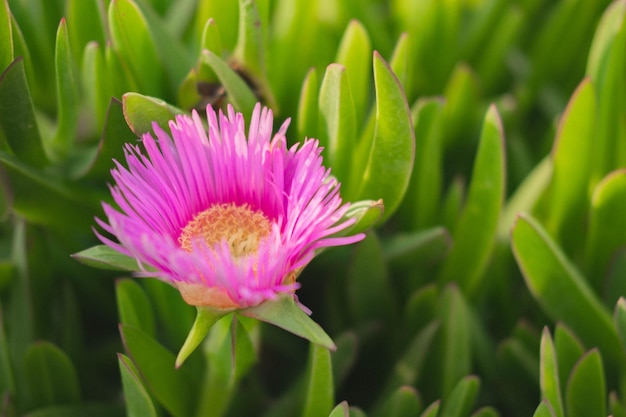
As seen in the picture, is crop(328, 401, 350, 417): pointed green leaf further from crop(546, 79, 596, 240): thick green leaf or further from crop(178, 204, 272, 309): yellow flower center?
crop(546, 79, 596, 240): thick green leaf

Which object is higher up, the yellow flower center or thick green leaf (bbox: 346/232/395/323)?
the yellow flower center

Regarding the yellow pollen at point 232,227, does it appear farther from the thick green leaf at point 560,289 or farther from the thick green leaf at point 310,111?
the thick green leaf at point 560,289

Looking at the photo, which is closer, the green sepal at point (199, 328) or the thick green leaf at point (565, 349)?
the green sepal at point (199, 328)

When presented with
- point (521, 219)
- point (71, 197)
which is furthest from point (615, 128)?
point (71, 197)

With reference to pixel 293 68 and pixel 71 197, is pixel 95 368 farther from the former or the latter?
pixel 293 68

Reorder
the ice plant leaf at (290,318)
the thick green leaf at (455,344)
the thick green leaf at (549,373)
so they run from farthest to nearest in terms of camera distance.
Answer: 1. the thick green leaf at (455,344)
2. the thick green leaf at (549,373)
3. the ice plant leaf at (290,318)

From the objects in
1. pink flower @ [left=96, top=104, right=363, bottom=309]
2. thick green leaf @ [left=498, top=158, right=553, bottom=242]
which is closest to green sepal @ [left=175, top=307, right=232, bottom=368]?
pink flower @ [left=96, top=104, right=363, bottom=309]

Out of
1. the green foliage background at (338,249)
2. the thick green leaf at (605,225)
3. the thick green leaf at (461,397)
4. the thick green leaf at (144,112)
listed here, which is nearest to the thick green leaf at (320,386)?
the green foliage background at (338,249)
